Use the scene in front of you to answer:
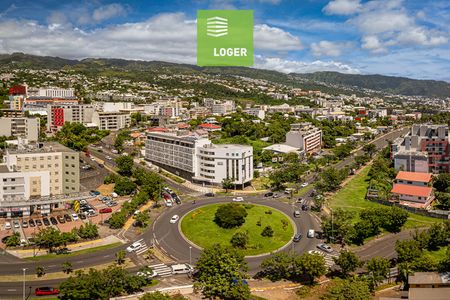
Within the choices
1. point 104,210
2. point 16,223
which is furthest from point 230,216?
point 16,223

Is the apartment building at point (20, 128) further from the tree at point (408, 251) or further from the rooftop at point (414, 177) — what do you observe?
the tree at point (408, 251)

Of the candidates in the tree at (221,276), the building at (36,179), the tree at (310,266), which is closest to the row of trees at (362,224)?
the tree at (310,266)

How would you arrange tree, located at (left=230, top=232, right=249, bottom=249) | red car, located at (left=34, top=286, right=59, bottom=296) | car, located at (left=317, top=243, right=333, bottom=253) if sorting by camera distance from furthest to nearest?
1. tree, located at (left=230, top=232, right=249, bottom=249)
2. car, located at (left=317, top=243, right=333, bottom=253)
3. red car, located at (left=34, top=286, right=59, bottom=296)

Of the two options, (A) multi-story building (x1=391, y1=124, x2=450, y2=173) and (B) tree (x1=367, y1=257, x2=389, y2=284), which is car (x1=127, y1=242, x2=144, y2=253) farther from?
(A) multi-story building (x1=391, y1=124, x2=450, y2=173)

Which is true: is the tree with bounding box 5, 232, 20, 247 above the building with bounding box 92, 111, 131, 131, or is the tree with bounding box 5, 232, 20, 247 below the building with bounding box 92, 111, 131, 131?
below

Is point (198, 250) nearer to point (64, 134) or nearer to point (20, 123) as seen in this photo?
point (64, 134)

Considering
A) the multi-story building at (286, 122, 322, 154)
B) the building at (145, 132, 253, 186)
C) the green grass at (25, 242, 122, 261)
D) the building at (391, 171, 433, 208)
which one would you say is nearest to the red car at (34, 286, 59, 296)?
the green grass at (25, 242, 122, 261)
